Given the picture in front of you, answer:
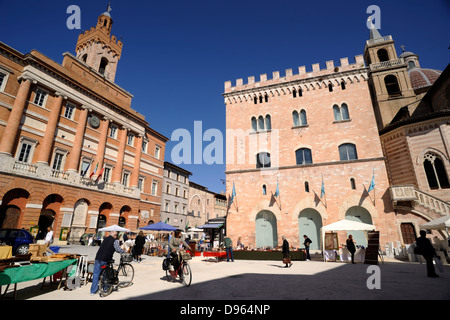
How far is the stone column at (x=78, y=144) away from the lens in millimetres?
21281

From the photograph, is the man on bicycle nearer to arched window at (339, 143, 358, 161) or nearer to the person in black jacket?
the person in black jacket

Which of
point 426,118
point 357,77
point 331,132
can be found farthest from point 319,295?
point 357,77

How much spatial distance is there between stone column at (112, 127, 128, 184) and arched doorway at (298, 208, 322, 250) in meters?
20.1

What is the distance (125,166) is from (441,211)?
29.8m

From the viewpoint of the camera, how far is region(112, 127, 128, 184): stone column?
25609 mm

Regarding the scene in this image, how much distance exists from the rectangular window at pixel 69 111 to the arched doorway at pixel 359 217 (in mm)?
27531

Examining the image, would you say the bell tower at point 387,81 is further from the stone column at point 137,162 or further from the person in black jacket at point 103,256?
the stone column at point 137,162

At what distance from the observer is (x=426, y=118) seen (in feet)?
57.0

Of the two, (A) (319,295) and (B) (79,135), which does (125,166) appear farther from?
(A) (319,295)

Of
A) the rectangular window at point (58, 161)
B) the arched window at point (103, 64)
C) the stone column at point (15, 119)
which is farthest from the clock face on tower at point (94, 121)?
the arched window at point (103, 64)

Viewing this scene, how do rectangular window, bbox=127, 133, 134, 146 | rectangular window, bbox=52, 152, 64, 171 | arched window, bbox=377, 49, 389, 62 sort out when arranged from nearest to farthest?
rectangular window, bbox=52, 152, 64, 171 → rectangular window, bbox=127, 133, 134, 146 → arched window, bbox=377, 49, 389, 62

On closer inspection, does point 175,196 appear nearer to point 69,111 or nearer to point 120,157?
point 120,157

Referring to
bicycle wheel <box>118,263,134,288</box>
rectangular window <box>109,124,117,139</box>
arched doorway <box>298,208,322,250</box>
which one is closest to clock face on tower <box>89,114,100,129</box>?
A: rectangular window <box>109,124,117,139</box>

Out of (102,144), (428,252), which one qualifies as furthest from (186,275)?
(102,144)
